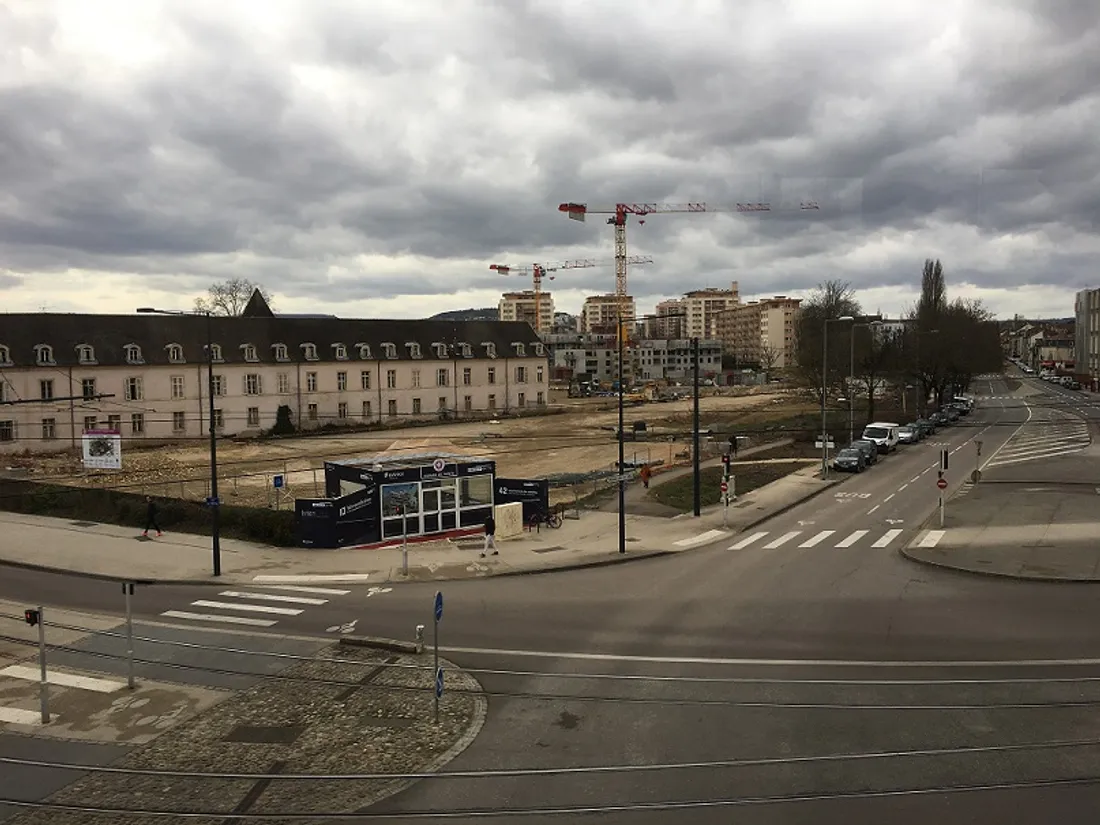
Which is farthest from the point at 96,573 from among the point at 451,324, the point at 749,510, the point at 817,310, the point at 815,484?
the point at 817,310

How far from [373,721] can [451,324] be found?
75.5 meters

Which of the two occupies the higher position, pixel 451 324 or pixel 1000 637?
pixel 451 324

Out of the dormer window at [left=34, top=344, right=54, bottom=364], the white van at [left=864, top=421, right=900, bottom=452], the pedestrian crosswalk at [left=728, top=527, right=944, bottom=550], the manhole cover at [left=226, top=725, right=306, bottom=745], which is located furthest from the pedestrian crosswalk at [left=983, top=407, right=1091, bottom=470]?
the dormer window at [left=34, top=344, right=54, bottom=364]

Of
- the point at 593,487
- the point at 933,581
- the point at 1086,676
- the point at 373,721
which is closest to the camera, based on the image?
the point at 373,721

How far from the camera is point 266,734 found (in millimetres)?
11609

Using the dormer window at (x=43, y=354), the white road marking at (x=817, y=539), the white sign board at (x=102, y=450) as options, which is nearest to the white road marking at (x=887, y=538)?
the white road marking at (x=817, y=539)

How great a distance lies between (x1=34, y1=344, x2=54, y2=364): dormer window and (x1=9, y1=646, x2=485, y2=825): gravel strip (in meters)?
56.4

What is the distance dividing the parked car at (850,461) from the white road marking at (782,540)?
15.4 m

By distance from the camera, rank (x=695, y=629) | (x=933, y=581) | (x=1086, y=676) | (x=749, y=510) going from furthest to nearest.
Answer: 1. (x=749, y=510)
2. (x=933, y=581)
3. (x=695, y=629)
4. (x=1086, y=676)

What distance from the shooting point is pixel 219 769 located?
10.5 metres

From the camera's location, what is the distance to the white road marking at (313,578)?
21234mm

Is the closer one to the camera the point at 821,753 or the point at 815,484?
the point at 821,753

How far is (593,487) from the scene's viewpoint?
37312 mm

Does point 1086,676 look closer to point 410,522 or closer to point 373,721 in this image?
point 373,721
